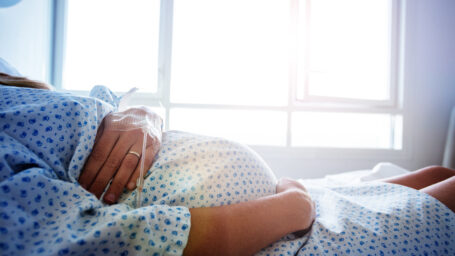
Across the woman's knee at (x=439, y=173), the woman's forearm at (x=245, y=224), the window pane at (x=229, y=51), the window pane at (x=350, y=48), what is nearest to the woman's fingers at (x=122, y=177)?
the woman's forearm at (x=245, y=224)

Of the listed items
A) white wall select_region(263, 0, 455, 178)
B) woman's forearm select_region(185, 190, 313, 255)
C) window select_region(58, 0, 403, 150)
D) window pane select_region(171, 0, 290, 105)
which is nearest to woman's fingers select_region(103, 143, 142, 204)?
woman's forearm select_region(185, 190, 313, 255)

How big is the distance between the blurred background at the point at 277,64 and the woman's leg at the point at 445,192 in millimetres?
1190

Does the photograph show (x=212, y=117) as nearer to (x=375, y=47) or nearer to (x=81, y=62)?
(x=81, y=62)

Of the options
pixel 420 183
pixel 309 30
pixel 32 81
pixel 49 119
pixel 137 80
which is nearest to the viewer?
pixel 49 119

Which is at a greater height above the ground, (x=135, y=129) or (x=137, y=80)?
(x=137, y=80)

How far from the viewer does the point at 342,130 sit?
2.19 m

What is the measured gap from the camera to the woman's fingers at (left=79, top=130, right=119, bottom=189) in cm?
49

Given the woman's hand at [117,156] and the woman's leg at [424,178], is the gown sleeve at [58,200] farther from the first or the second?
the woman's leg at [424,178]

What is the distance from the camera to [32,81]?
1.99 feet

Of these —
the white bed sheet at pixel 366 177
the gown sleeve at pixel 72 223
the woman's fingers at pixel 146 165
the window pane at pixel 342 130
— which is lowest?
the white bed sheet at pixel 366 177

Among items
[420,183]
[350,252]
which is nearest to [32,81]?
[350,252]

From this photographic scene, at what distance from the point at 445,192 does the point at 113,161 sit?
845 millimetres

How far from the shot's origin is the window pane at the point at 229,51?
200cm

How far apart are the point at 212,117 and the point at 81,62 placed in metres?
1.22
